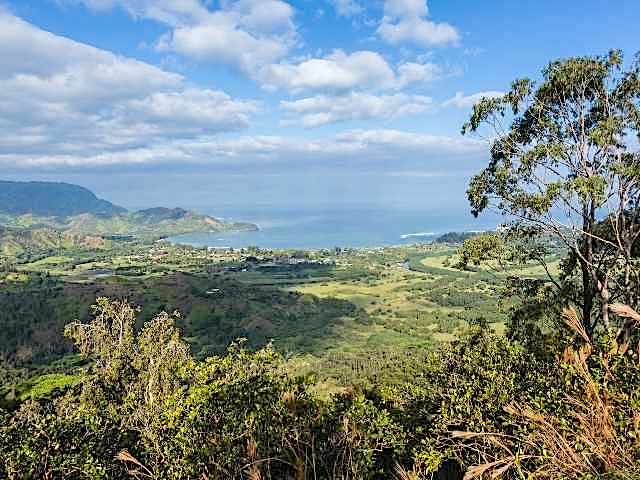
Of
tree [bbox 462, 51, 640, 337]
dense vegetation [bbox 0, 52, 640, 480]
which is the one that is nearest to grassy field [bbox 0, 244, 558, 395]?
dense vegetation [bbox 0, 52, 640, 480]

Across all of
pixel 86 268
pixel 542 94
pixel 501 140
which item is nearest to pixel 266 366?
pixel 501 140

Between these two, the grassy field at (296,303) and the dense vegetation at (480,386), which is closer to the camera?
the dense vegetation at (480,386)

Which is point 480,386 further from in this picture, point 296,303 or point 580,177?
point 296,303

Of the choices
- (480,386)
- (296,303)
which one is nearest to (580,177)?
(480,386)

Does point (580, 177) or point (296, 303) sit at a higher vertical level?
point (580, 177)

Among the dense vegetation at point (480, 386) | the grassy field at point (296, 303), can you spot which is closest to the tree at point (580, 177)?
the dense vegetation at point (480, 386)

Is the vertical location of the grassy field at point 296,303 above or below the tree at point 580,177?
below

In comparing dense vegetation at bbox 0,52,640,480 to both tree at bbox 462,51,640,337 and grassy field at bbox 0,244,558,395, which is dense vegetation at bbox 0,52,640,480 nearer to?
tree at bbox 462,51,640,337

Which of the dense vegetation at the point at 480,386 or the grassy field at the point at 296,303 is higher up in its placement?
the dense vegetation at the point at 480,386

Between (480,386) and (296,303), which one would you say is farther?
(296,303)

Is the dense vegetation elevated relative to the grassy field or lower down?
elevated

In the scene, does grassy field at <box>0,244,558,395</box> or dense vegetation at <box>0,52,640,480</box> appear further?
grassy field at <box>0,244,558,395</box>

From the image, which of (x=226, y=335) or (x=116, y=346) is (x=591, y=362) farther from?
(x=226, y=335)

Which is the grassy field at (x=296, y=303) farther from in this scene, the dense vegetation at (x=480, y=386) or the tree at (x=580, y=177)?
the tree at (x=580, y=177)
